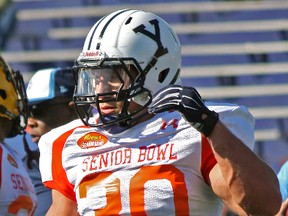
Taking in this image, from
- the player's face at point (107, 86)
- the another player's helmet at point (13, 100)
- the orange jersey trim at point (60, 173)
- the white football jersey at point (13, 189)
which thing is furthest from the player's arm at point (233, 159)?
the another player's helmet at point (13, 100)

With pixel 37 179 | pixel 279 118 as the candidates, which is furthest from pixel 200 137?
pixel 279 118

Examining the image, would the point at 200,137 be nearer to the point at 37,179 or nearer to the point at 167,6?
the point at 37,179

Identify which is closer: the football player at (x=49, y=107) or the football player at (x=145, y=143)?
the football player at (x=145, y=143)

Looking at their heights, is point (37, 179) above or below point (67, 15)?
above

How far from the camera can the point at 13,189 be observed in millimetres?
3291

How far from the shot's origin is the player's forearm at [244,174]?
238cm

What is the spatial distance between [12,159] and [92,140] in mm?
676

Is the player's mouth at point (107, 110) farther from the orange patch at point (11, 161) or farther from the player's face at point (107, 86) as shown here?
the orange patch at point (11, 161)

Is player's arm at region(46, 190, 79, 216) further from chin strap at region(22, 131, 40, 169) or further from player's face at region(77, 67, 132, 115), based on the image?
chin strap at region(22, 131, 40, 169)

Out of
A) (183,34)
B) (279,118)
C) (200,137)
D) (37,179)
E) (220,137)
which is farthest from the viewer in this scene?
(183,34)

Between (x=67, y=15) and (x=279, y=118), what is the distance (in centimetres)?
257

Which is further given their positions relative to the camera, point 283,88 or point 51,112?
point 283,88

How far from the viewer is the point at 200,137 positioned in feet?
8.55

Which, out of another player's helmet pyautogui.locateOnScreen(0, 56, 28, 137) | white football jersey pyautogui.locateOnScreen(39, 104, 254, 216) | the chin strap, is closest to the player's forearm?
white football jersey pyautogui.locateOnScreen(39, 104, 254, 216)
